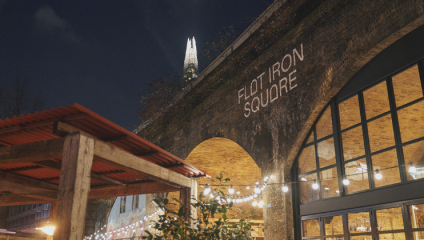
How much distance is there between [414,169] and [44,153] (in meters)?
5.54

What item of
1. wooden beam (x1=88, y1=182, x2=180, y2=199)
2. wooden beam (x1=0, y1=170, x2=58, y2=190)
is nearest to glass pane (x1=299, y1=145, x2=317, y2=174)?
wooden beam (x1=88, y1=182, x2=180, y2=199)

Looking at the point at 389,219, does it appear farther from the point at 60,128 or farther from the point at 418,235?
the point at 60,128

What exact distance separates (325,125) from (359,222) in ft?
6.72

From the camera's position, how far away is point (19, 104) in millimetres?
17562

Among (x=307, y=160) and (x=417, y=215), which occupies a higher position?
(x=307, y=160)

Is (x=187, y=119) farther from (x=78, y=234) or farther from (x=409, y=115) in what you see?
(x=78, y=234)

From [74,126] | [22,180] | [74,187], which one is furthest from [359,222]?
[22,180]

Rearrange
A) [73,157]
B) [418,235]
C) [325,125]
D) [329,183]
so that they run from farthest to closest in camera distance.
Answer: [325,125] < [329,183] < [418,235] < [73,157]

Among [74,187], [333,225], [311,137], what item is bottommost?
[333,225]

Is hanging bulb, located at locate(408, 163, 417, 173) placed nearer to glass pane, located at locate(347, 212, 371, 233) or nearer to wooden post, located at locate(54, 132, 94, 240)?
glass pane, located at locate(347, 212, 371, 233)

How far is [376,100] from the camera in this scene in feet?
21.0

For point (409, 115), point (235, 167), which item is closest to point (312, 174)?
point (409, 115)

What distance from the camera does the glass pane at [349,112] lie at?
266 inches

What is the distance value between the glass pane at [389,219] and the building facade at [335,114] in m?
0.02
